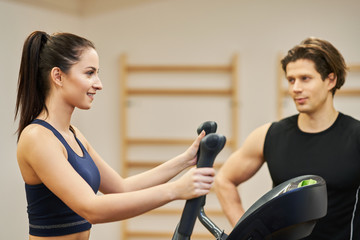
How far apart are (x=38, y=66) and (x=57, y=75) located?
81 mm

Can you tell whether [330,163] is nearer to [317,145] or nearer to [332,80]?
[317,145]

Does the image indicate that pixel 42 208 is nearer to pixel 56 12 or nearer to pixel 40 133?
pixel 40 133

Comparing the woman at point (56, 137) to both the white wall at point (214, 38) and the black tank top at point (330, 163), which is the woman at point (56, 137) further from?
the white wall at point (214, 38)

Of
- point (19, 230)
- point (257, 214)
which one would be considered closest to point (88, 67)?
point (257, 214)

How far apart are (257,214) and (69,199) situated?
48 centimetres

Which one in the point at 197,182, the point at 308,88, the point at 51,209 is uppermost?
the point at 308,88

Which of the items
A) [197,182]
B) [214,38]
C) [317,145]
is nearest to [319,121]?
[317,145]

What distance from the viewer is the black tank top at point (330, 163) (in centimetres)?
154

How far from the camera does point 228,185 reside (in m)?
1.88

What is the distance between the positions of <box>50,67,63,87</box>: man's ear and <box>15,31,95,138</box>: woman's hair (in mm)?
16

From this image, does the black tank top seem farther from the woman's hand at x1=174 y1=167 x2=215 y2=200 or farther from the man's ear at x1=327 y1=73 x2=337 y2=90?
the woman's hand at x1=174 y1=167 x2=215 y2=200

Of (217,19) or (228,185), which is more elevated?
(217,19)

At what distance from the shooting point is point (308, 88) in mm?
1683

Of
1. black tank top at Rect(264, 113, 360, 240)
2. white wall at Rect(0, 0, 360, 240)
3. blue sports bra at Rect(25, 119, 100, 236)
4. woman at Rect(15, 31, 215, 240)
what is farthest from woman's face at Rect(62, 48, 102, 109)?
white wall at Rect(0, 0, 360, 240)
